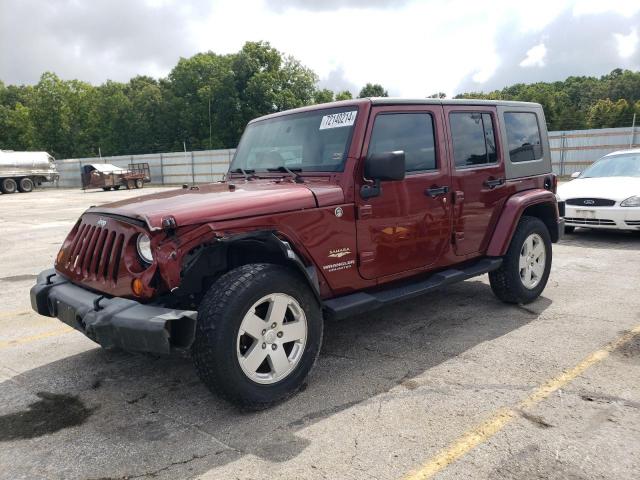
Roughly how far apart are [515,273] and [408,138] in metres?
1.85

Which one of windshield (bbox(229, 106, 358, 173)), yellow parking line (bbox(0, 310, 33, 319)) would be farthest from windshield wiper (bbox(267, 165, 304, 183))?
yellow parking line (bbox(0, 310, 33, 319))

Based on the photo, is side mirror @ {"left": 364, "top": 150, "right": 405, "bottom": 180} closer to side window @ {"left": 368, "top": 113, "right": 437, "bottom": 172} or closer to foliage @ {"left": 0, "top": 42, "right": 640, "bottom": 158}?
side window @ {"left": 368, "top": 113, "right": 437, "bottom": 172}

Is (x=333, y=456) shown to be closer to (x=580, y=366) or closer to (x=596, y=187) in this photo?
(x=580, y=366)

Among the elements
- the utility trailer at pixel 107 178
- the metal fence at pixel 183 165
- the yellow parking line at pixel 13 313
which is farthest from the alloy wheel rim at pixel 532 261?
the utility trailer at pixel 107 178

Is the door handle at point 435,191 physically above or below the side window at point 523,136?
below

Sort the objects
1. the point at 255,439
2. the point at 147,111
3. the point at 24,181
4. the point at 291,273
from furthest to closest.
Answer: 1. the point at 147,111
2. the point at 24,181
3. the point at 291,273
4. the point at 255,439

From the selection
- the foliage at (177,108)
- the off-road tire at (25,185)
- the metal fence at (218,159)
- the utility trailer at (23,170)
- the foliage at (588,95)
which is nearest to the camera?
the metal fence at (218,159)

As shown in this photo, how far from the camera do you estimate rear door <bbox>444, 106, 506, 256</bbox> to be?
4477mm

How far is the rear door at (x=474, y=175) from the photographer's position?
14.7ft

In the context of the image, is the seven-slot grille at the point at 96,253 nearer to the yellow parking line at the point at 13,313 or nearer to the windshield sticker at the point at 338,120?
the windshield sticker at the point at 338,120

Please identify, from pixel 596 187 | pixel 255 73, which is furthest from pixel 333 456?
pixel 255 73

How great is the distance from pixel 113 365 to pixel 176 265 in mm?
1595

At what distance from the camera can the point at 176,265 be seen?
9.58 ft

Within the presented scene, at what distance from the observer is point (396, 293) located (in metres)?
3.98
